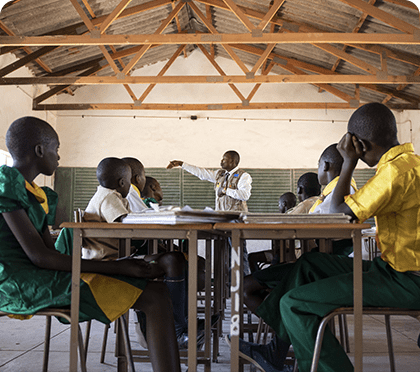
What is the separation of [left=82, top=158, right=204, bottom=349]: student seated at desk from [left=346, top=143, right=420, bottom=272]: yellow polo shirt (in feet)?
2.66

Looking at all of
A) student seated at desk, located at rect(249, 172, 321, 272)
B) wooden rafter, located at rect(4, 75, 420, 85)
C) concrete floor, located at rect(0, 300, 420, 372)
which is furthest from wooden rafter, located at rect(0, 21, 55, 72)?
student seated at desk, located at rect(249, 172, 321, 272)

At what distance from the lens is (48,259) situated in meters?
1.34

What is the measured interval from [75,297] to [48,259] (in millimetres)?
159

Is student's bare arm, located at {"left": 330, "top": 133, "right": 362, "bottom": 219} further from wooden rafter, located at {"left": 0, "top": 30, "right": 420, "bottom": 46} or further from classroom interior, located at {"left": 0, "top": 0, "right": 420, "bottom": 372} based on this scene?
classroom interior, located at {"left": 0, "top": 0, "right": 420, "bottom": 372}

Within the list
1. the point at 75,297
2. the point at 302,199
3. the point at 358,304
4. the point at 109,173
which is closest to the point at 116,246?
the point at 109,173

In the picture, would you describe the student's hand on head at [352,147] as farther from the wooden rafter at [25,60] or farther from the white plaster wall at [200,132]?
the white plaster wall at [200,132]

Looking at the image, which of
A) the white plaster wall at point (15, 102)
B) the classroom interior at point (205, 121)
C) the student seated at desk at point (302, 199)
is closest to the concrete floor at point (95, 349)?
the student seated at desk at point (302, 199)

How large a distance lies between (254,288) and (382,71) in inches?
203

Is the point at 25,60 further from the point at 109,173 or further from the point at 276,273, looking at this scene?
the point at 276,273

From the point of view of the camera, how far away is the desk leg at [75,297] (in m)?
1.24

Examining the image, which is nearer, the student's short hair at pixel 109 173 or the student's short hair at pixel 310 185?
the student's short hair at pixel 109 173

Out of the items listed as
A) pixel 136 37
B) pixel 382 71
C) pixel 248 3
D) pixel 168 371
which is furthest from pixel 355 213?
pixel 248 3

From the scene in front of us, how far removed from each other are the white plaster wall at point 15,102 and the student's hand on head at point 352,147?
237 inches

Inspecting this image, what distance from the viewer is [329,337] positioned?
51.1 inches
